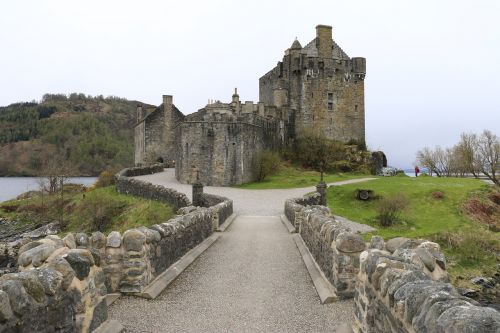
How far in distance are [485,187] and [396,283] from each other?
3032 centimetres

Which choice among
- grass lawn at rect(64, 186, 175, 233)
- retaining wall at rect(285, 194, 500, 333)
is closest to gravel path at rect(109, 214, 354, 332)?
retaining wall at rect(285, 194, 500, 333)

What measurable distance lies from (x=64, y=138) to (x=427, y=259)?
111 metres

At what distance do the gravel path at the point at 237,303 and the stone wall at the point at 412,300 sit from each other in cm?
112

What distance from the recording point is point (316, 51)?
49719 millimetres

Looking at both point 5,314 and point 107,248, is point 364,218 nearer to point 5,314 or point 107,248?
point 107,248

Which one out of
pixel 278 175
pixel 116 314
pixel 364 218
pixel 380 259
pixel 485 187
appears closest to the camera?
pixel 380 259

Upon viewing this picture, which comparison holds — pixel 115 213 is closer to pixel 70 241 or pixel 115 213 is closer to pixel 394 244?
pixel 70 241

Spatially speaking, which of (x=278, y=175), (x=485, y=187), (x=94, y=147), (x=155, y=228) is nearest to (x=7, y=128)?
(x=94, y=147)

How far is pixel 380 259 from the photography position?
527 centimetres

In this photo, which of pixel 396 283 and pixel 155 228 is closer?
pixel 396 283

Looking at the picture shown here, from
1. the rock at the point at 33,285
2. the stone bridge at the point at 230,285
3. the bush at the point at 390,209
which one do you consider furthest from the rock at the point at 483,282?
the rock at the point at 33,285

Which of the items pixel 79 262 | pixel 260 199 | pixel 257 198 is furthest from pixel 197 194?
pixel 79 262

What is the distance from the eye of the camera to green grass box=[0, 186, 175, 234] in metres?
27.2

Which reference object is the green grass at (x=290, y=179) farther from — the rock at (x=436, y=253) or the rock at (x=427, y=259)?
the rock at (x=427, y=259)
